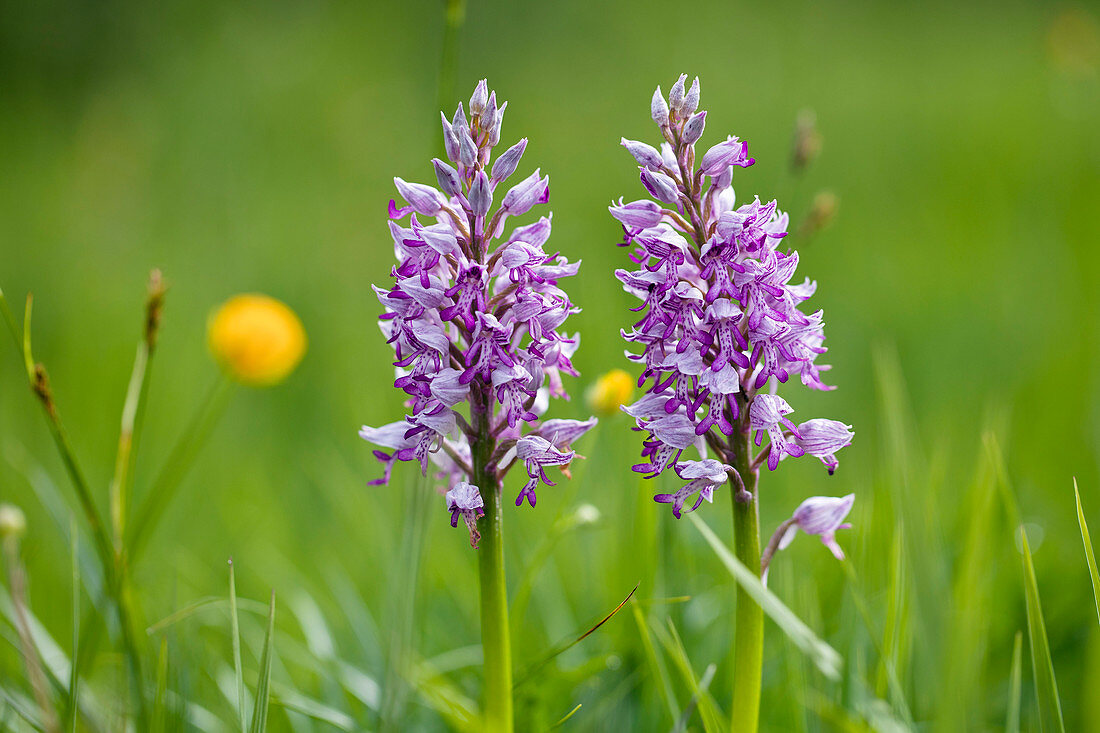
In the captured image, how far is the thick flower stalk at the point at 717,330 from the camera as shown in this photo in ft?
4.86

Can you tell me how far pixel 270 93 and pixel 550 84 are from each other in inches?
120

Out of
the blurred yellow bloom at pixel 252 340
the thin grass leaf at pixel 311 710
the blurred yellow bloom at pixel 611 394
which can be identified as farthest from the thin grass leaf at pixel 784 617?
the blurred yellow bloom at pixel 252 340

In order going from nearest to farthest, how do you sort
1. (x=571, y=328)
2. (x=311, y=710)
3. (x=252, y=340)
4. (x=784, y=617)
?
(x=784, y=617) → (x=311, y=710) → (x=252, y=340) → (x=571, y=328)

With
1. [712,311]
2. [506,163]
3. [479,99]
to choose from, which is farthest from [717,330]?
[479,99]

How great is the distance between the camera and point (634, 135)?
8.50 meters

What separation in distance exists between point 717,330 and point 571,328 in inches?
136

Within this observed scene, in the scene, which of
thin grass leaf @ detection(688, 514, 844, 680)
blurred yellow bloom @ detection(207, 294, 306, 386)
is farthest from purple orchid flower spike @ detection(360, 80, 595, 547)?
blurred yellow bloom @ detection(207, 294, 306, 386)

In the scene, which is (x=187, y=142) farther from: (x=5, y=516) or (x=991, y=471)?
(x=991, y=471)

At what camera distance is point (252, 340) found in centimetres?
322

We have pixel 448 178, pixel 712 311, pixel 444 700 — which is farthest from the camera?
pixel 444 700

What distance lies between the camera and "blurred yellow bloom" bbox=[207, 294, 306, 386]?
3221 mm

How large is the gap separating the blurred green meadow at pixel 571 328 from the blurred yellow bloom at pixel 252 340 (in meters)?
0.68

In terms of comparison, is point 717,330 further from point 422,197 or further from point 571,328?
point 571,328

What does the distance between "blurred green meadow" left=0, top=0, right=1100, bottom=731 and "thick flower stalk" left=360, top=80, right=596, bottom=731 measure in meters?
0.16
